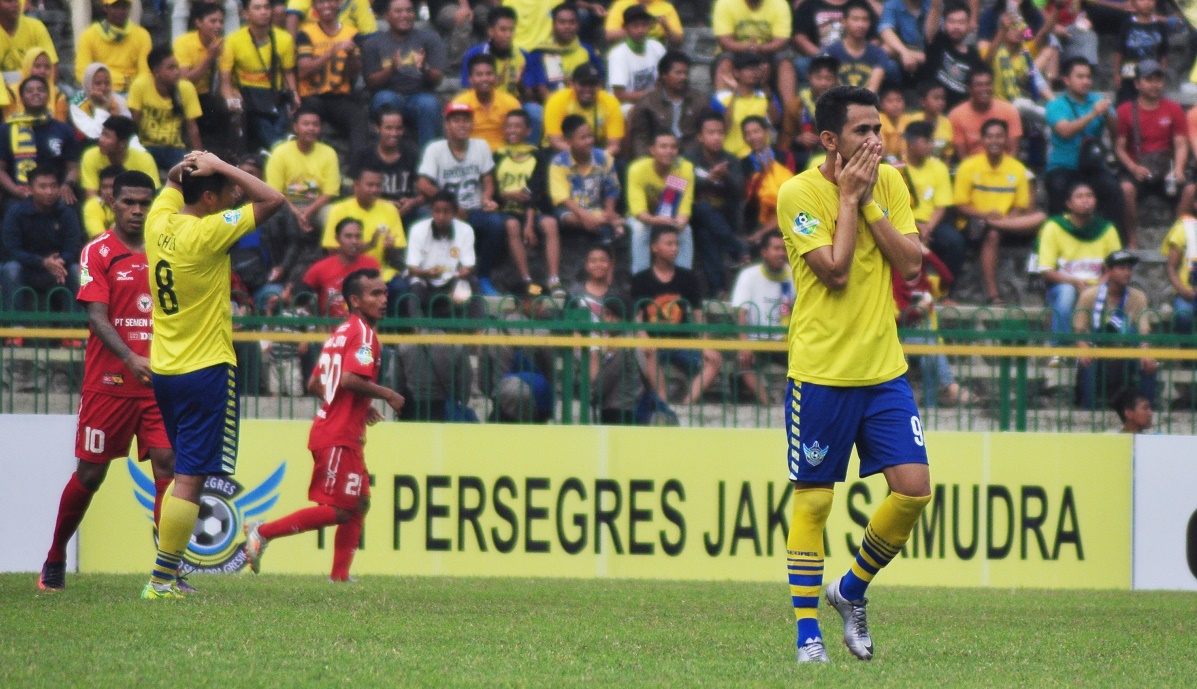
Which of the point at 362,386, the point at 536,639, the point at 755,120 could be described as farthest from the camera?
the point at 755,120

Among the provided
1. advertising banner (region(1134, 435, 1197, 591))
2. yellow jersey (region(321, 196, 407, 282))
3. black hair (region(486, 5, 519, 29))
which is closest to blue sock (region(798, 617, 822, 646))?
advertising banner (region(1134, 435, 1197, 591))

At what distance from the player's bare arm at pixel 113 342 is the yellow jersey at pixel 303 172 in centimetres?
590

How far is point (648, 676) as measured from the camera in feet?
18.8

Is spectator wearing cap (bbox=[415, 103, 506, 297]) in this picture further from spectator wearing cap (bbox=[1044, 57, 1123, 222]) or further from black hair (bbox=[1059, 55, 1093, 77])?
black hair (bbox=[1059, 55, 1093, 77])

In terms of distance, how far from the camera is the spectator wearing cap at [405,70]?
15.4 meters

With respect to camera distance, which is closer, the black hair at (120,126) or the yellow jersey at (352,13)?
the black hair at (120,126)

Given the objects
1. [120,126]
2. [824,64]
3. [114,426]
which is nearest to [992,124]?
[824,64]

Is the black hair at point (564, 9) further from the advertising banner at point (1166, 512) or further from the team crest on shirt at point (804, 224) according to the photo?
the team crest on shirt at point (804, 224)

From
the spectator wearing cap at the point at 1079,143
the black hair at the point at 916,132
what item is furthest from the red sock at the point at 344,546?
the spectator wearing cap at the point at 1079,143

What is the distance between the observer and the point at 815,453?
250 inches

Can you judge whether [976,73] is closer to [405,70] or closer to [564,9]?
[564,9]

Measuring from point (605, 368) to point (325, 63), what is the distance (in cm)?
549

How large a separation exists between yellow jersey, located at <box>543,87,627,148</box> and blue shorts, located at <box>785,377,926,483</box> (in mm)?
9326

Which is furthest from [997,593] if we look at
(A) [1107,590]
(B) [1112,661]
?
(B) [1112,661]
